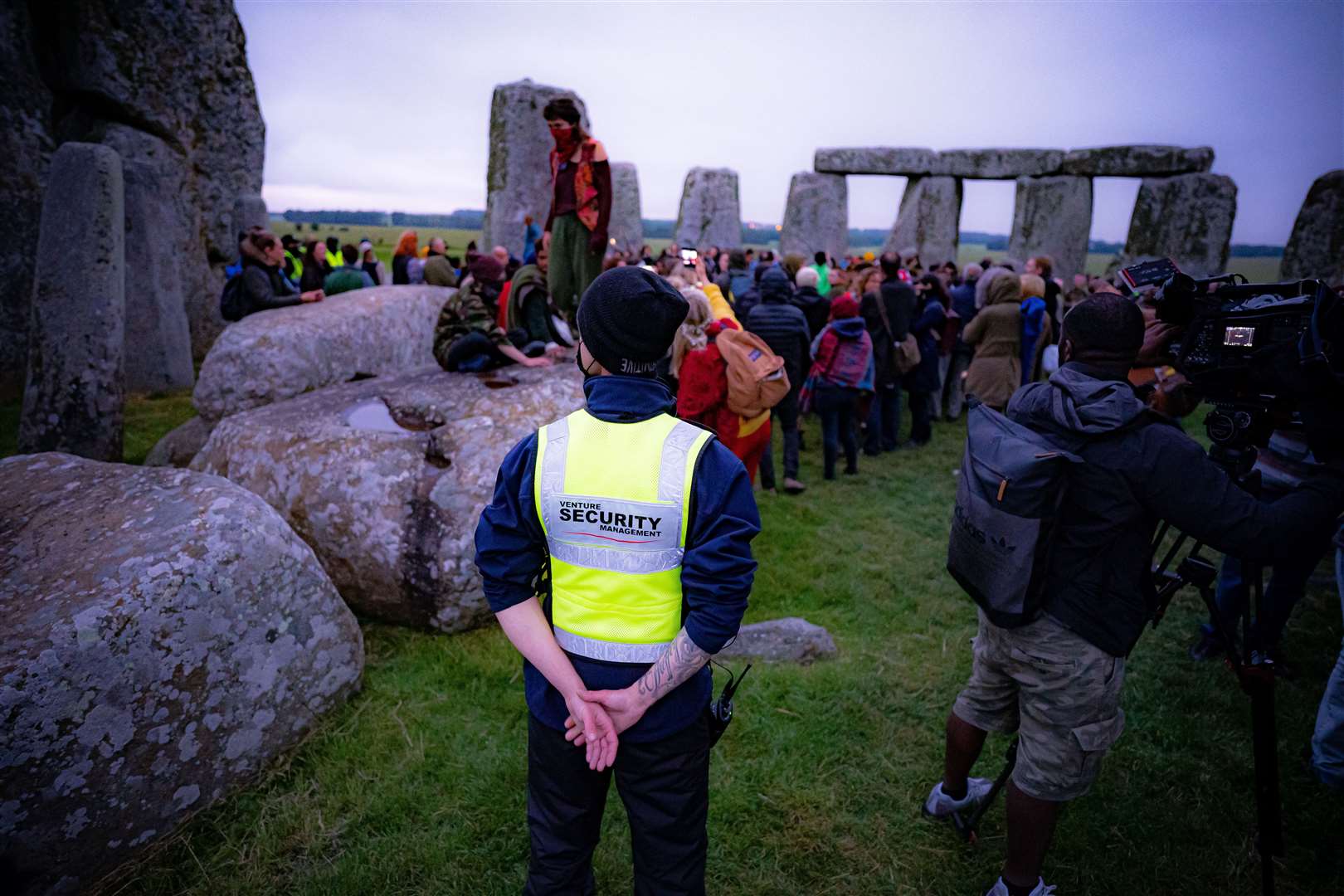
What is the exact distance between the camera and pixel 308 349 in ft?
18.7

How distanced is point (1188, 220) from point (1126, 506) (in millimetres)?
15780

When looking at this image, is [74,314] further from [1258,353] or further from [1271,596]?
[1271,596]

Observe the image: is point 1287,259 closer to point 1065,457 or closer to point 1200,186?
point 1200,186

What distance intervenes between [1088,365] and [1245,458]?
54 centimetres

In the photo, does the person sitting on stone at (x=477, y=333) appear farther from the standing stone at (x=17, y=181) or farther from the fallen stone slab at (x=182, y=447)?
the standing stone at (x=17, y=181)

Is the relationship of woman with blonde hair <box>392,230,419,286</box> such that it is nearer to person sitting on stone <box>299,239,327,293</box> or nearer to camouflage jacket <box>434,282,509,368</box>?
person sitting on stone <box>299,239,327,293</box>

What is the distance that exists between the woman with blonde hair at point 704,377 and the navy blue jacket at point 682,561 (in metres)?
2.80

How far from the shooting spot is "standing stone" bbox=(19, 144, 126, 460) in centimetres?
527

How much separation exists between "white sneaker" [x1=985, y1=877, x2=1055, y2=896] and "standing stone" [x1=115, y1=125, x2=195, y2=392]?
9029mm

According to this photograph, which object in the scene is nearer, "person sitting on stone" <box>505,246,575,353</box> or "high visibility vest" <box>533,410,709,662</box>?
"high visibility vest" <box>533,410,709,662</box>

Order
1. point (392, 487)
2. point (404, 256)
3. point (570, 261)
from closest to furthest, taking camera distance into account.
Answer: point (392, 487) < point (570, 261) < point (404, 256)

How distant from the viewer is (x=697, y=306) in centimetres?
457

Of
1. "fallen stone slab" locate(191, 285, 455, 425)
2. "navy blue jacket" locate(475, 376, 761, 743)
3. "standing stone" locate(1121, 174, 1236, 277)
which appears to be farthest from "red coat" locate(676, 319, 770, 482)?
"standing stone" locate(1121, 174, 1236, 277)

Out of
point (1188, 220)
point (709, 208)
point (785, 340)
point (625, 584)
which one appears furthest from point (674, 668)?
point (709, 208)
